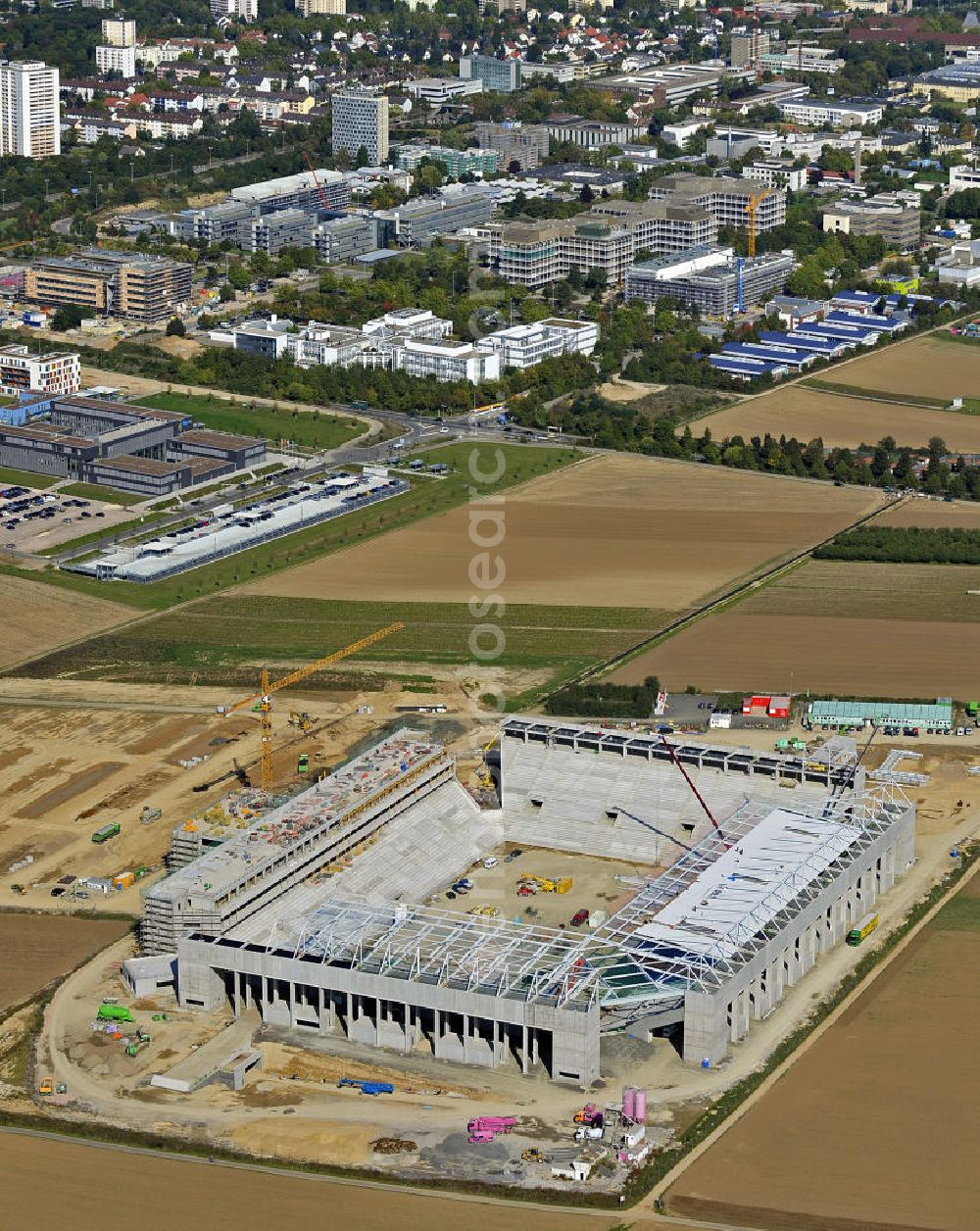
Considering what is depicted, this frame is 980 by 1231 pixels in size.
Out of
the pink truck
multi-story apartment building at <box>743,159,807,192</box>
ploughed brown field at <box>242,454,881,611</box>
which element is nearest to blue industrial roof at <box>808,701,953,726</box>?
ploughed brown field at <box>242,454,881,611</box>

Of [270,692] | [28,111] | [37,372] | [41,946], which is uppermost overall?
[28,111]

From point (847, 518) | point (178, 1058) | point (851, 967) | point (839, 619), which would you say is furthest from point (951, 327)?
point (178, 1058)

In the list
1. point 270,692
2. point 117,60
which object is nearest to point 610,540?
point 270,692

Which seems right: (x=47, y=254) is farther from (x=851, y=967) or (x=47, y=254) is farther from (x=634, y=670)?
(x=851, y=967)

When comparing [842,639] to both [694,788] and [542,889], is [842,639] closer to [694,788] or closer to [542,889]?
[694,788]

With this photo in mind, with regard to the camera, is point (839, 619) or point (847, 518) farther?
point (847, 518)

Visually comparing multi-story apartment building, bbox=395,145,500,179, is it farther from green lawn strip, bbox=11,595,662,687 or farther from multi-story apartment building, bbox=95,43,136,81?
green lawn strip, bbox=11,595,662,687
